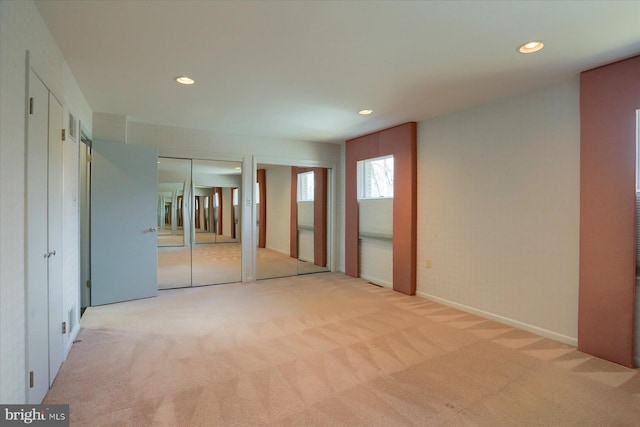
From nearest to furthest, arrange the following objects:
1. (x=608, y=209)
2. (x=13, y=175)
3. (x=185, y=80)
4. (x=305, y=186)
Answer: (x=13, y=175)
(x=608, y=209)
(x=185, y=80)
(x=305, y=186)

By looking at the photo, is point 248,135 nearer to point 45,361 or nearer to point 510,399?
point 45,361

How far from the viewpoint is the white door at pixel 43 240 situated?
199cm

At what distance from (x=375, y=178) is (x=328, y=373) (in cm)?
387

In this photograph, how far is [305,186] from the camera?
24.0 ft

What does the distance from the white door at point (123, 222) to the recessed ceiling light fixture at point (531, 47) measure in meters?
4.60

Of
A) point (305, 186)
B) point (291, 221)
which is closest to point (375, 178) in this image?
point (305, 186)

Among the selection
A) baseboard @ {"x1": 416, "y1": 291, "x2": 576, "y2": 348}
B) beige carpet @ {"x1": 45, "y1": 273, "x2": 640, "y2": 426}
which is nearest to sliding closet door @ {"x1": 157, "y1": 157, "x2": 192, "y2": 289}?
beige carpet @ {"x1": 45, "y1": 273, "x2": 640, "y2": 426}

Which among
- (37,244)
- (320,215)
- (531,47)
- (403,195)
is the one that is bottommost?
(37,244)

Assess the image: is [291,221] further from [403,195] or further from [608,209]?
[608,209]

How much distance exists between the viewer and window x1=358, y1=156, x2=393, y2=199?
5.50 meters

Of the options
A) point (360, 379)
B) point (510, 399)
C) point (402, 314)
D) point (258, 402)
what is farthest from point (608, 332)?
point (258, 402)

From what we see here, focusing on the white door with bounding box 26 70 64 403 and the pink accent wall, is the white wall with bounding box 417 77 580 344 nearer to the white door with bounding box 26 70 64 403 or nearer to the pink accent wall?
the pink accent wall

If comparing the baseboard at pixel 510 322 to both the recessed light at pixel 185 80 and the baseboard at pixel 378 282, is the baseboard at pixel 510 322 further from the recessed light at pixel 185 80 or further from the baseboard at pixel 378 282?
the recessed light at pixel 185 80

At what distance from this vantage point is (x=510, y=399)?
2.28 metres
